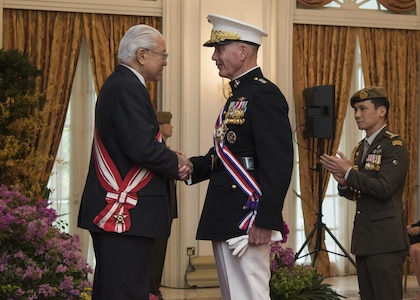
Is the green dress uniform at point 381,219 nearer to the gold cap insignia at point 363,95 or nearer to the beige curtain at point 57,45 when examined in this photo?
the gold cap insignia at point 363,95

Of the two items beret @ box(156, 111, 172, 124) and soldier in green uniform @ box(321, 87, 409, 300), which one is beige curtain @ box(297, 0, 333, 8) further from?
soldier in green uniform @ box(321, 87, 409, 300)

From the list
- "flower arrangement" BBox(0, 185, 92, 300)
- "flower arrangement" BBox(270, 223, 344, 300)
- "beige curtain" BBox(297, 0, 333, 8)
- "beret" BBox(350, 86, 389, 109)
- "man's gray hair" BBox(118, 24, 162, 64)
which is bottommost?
"flower arrangement" BBox(270, 223, 344, 300)

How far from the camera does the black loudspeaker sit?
726 cm

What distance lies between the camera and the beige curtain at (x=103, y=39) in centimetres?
722

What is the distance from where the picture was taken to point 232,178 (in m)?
3.35

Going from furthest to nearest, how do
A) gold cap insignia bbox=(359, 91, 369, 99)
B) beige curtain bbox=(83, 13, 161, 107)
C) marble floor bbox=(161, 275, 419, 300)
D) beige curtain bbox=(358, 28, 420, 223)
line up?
1. beige curtain bbox=(358, 28, 420, 223)
2. beige curtain bbox=(83, 13, 161, 107)
3. marble floor bbox=(161, 275, 419, 300)
4. gold cap insignia bbox=(359, 91, 369, 99)

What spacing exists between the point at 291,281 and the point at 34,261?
6.76 ft

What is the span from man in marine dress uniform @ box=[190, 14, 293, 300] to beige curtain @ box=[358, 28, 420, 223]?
4740 millimetres

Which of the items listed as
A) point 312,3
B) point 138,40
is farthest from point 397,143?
point 312,3

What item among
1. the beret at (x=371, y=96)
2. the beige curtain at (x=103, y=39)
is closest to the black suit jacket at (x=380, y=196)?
the beret at (x=371, y=96)

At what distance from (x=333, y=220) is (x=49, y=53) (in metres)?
3.21

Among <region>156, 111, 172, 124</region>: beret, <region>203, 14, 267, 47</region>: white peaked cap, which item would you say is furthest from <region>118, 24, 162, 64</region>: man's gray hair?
<region>156, 111, 172, 124</region>: beret

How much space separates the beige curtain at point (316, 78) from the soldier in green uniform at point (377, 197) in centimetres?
300

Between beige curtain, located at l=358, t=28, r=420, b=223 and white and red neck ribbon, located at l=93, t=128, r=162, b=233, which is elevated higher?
beige curtain, located at l=358, t=28, r=420, b=223
